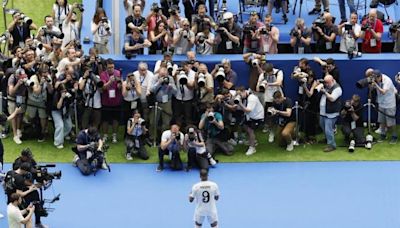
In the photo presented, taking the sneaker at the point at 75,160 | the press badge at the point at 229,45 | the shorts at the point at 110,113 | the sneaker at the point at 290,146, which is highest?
the press badge at the point at 229,45

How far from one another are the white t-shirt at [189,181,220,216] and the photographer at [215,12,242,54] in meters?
5.55

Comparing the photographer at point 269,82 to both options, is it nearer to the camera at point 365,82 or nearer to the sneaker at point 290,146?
the sneaker at point 290,146

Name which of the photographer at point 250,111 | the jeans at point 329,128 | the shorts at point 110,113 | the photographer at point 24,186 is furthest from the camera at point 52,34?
the jeans at point 329,128

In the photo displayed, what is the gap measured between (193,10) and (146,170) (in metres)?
4.81

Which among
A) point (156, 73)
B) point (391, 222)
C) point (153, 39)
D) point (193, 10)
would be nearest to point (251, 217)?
point (391, 222)

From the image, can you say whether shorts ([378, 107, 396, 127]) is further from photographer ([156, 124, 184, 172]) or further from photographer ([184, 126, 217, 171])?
photographer ([156, 124, 184, 172])

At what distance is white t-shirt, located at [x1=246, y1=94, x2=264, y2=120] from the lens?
64.8 ft

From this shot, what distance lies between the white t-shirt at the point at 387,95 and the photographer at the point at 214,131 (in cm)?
302

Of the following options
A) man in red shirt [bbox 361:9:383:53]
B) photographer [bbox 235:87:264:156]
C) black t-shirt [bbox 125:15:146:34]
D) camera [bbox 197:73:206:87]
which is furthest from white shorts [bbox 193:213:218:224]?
man in red shirt [bbox 361:9:383:53]

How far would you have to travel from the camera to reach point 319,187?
18.9 meters

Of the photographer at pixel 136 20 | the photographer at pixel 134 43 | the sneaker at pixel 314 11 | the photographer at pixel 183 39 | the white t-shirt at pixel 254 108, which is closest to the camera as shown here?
the white t-shirt at pixel 254 108

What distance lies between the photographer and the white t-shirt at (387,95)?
65.8ft

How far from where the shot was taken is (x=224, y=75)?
20.0m

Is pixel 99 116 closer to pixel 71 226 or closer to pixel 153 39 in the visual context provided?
pixel 153 39
